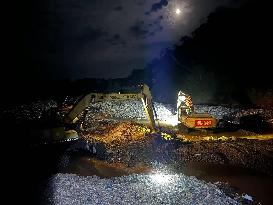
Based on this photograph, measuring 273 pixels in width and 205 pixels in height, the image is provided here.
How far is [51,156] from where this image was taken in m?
13.7

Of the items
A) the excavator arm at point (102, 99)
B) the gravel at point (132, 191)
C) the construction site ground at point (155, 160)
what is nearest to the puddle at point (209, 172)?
the construction site ground at point (155, 160)

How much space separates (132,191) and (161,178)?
1.59 meters

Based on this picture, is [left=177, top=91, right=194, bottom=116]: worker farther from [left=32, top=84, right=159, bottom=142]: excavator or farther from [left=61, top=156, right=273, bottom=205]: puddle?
[left=61, top=156, right=273, bottom=205]: puddle

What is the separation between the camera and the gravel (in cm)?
904

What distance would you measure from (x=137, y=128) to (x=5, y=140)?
8.24m

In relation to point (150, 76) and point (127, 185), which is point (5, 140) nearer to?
point (127, 185)

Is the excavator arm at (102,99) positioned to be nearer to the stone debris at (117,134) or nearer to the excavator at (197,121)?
the stone debris at (117,134)

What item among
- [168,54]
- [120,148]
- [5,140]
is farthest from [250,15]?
[5,140]

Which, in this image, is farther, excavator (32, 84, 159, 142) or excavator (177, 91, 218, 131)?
excavator (177, 91, 218, 131)

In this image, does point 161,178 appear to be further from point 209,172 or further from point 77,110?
point 77,110

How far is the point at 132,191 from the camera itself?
9.72 meters

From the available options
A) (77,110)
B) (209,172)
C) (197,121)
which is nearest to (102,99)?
(77,110)

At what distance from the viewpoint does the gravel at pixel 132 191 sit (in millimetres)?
9039

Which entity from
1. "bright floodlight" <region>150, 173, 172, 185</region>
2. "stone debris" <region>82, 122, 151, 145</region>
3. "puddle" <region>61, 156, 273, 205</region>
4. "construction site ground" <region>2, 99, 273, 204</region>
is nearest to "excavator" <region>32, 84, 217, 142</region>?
"construction site ground" <region>2, 99, 273, 204</region>
